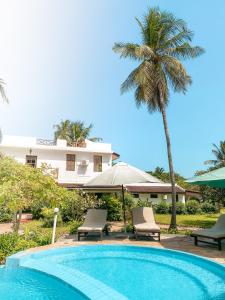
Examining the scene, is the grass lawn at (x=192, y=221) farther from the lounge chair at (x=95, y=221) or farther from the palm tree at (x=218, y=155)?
the palm tree at (x=218, y=155)

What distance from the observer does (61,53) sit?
61.2 feet

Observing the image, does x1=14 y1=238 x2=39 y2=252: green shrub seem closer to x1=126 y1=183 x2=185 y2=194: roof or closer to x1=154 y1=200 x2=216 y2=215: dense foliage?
x1=154 y1=200 x2=216 y2=215: dense foliage

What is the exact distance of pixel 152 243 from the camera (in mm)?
11977

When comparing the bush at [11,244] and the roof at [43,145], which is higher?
the roof at [43,145]

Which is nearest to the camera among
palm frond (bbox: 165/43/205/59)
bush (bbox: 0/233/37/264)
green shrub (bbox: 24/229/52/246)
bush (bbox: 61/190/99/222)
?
bush (bbox: 0/233/37/264)

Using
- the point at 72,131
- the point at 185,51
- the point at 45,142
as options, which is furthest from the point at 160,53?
the point at 72,131

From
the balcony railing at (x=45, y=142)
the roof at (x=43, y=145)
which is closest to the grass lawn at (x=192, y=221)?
the roof at (x=43, y=145)

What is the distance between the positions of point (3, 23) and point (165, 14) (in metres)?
10.1

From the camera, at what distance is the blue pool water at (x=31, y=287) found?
7074mm

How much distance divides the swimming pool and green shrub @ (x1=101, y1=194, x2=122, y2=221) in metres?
11.7

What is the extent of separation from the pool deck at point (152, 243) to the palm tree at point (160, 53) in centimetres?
696

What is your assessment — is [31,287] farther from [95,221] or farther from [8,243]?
[95,221]

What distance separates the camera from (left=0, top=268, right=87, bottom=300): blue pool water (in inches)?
279

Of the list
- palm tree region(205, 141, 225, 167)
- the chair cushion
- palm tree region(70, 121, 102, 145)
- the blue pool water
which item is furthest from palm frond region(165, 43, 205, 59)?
palm tree region(205, 141, 225, 167)
